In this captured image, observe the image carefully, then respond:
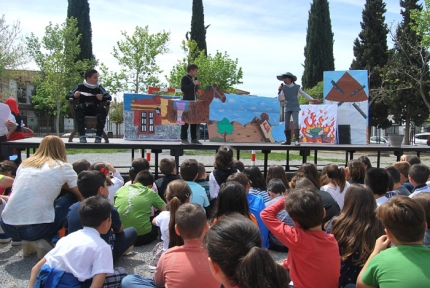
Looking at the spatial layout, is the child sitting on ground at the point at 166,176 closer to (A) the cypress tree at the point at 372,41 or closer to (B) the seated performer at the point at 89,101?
(B) the seated performer at the point at 89,101

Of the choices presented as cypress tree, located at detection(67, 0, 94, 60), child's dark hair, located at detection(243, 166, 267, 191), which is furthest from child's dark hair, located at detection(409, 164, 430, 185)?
cypress tree, located at detection(67, 0, 94, 60)

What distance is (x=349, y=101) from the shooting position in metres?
12.2

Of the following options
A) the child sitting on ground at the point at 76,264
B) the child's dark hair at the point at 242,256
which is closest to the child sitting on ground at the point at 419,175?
the child's dark hair at the point at 242,256

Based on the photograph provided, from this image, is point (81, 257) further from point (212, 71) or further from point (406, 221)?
point (212, 71)

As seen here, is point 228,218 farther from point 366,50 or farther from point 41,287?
point 366,50

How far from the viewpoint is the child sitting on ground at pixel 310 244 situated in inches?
99.7

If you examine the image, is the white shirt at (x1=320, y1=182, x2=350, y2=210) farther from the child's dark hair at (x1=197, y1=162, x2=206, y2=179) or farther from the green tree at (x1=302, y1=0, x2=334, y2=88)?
the green tree at (x1=302, y1=0, x2=334, y2=88)

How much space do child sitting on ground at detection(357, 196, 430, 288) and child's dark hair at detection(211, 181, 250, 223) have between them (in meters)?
1.18

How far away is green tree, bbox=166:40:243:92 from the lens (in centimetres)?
3016

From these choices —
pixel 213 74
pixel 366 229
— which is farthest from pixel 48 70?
pixel 366 229

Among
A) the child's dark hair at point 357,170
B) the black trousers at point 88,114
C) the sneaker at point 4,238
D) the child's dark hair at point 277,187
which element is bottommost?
the sneaker at point 4,238

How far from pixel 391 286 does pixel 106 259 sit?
71.0 inches

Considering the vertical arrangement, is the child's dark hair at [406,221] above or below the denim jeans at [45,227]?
above

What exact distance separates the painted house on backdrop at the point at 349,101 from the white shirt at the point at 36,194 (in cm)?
971
